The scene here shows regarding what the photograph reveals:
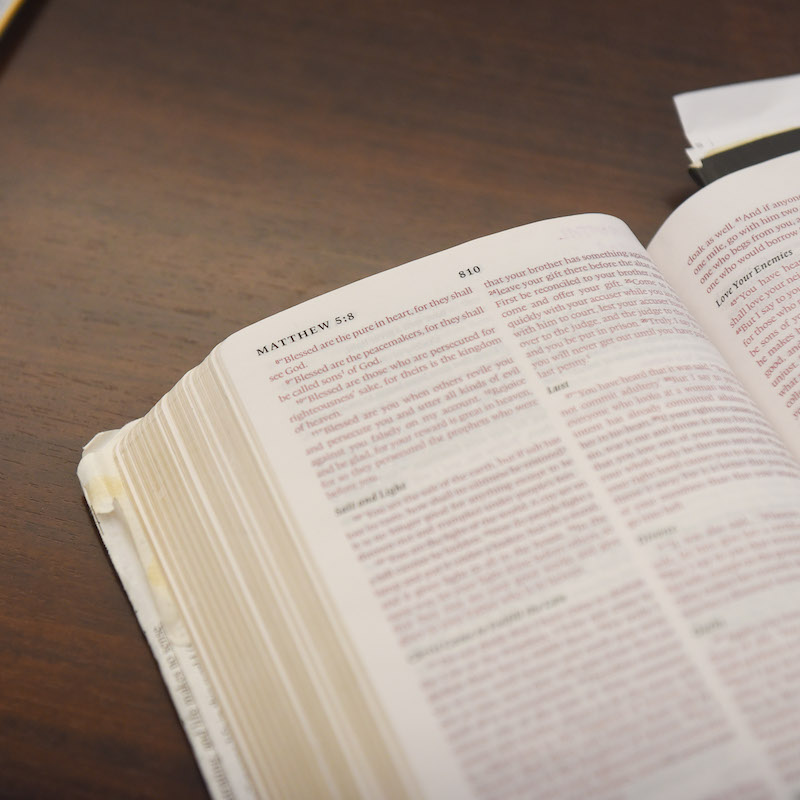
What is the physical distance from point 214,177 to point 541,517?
A: 314 mm

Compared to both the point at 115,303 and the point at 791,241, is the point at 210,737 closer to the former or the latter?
the point at 115,303

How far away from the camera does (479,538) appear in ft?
1.12

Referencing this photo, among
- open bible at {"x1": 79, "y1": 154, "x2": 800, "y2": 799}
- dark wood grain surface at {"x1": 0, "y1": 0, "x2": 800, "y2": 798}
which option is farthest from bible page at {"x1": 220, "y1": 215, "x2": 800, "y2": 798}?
dark wood grain surface at {"x1": 0, "y1": 0, "x2": 800, "y2": 798}

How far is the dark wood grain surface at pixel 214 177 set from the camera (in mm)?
392

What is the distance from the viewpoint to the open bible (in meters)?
0.32

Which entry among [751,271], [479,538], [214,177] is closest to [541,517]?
[479,538]

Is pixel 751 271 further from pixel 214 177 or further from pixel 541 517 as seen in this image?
pixel 214 177

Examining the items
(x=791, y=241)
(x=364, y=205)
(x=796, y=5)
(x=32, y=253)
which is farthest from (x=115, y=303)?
(x=796, y=5)

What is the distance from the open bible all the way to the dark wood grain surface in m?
0.04

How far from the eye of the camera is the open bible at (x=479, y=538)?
321 millimetres

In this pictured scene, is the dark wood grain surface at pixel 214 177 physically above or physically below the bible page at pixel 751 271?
above

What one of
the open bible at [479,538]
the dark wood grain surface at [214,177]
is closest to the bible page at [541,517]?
the open bible at [479,538]

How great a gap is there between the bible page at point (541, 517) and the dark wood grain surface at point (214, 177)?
11 cm

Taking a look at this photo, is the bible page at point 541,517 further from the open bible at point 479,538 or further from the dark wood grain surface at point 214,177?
the dark wood grain surface at point 214,177
